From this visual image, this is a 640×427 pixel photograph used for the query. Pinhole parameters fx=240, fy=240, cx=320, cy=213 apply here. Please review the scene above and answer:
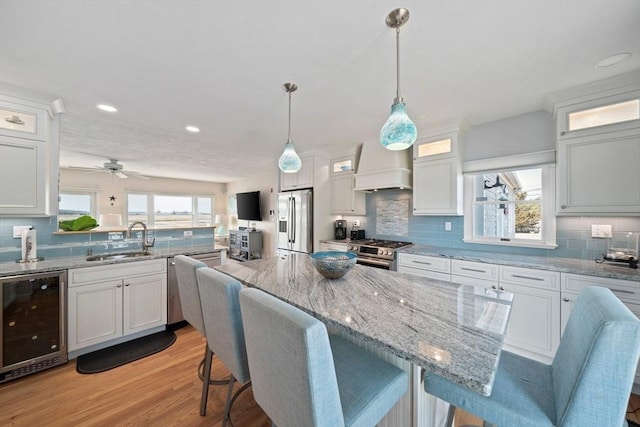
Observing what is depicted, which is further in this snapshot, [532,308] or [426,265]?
[426,265]

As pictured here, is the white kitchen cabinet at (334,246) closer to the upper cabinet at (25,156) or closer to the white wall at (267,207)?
the white wall at (267,207)

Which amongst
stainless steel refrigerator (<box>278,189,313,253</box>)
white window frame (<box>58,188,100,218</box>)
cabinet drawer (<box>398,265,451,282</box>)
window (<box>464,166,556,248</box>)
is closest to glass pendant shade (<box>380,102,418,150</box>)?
cabinet drawer (<box>398,265,451,282</box>)

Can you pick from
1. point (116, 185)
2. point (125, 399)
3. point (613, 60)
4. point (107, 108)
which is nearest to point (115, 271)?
point (125, 399)

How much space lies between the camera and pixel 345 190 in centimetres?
395

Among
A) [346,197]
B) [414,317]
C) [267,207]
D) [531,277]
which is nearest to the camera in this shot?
[414,317]

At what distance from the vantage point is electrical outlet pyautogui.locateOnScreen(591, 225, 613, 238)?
2223 millimetres

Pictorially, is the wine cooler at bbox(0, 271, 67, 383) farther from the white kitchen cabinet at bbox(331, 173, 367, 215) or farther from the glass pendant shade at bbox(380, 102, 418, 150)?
the white kitchen cabinet at bbox(331, 173, 367, 215)

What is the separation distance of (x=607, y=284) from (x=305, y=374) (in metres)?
2.53

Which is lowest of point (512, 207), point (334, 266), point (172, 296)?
point (172, 296)

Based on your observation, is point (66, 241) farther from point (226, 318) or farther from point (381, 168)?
point (381, 168)

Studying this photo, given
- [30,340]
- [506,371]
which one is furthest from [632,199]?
[30,340]

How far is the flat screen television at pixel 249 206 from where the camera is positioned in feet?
21.5

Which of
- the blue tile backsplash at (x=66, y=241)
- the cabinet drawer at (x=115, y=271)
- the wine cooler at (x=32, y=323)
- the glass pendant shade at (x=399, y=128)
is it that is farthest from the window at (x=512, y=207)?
the wine cooler at (x=32, y=323)

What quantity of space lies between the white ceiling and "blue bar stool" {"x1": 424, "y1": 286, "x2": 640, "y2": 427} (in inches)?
60.9
